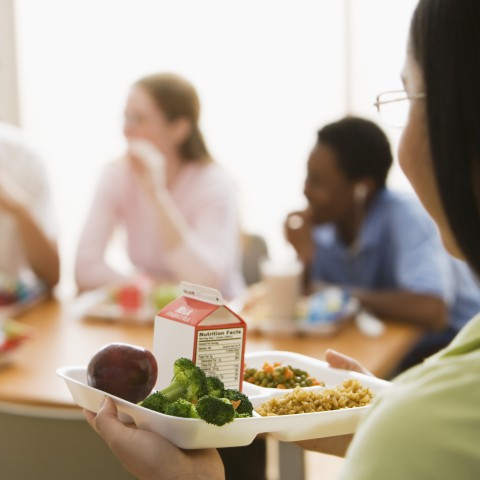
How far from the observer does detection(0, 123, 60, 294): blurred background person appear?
2.25 m

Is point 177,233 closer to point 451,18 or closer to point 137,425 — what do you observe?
point 137,425

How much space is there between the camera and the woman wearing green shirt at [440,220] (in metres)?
0.54

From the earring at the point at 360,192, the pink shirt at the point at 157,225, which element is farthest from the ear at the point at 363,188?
the pink shirt at the point at 157,225

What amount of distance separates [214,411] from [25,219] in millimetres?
1686

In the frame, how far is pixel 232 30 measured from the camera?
11.3ft

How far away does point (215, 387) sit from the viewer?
73 centimetres

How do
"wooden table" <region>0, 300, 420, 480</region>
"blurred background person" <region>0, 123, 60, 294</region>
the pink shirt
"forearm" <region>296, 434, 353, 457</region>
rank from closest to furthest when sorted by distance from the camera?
"forearm" <region>296, 434, 353, 457</region>
"wooden table" <region>0, 300, 420, 480</region>
"blurred background person" <region>0, 123, 60, 294</region>
the pink shirt

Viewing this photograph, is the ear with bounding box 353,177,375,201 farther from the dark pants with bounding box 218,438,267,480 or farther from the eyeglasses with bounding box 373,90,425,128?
the eyeglasses with bounding box 373,90,425,128

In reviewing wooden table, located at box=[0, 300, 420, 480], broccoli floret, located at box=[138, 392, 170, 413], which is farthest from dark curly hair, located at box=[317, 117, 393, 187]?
broccoli floret, located at box=[138, 392, 170, 413]

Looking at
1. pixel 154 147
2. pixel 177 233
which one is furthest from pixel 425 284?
pixel 154 147

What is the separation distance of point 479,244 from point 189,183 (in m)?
1.90

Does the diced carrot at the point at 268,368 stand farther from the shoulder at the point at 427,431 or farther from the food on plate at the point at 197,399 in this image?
the shoulder at the point at 427,431

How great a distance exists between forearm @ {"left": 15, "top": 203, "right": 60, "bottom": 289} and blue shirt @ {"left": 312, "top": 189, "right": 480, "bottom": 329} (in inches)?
30.9

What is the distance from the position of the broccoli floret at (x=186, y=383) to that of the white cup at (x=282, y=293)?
3.66 feet
